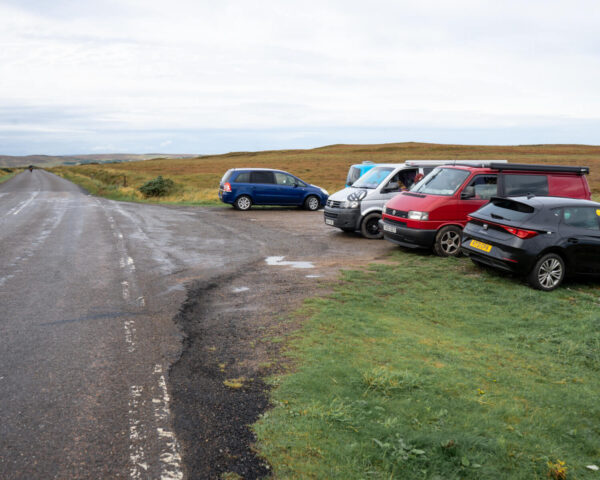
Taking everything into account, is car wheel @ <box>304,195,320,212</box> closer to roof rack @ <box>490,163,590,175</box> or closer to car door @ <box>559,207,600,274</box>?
roof rack @ <box>490,163,590,175</box>

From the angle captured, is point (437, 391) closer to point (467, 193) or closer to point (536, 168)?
point (467, 193)

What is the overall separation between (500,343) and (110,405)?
420cm

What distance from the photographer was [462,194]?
11.2 metres

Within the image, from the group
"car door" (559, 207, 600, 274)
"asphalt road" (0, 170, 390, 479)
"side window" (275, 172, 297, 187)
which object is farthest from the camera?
"side window" (275, 172, 297, 187)

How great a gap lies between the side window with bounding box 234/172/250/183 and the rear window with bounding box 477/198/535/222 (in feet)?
47.3

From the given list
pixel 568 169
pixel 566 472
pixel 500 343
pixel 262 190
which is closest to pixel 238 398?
pixel 566 472

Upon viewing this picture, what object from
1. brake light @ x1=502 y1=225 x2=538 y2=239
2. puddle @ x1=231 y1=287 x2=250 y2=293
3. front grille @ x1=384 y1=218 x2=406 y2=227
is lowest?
puddle @ x1=231 y1=287 x2=250 y2=293

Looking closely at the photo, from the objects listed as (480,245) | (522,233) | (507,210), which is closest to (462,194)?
(507,210)

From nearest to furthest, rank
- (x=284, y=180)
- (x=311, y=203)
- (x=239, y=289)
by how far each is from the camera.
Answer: (x=239, y=289) → (x=284, y=180) → (x=311, y=203)

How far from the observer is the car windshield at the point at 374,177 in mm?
14922

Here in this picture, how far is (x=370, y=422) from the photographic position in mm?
3859

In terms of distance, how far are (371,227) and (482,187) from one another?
371 centimetres

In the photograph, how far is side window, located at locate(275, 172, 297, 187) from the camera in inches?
897

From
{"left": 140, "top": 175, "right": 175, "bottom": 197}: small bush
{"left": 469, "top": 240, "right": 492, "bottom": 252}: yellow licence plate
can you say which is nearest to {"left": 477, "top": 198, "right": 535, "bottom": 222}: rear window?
{"left": 469, "top": 240, "right": 492, "bottom": 252}: yellow licence plate
